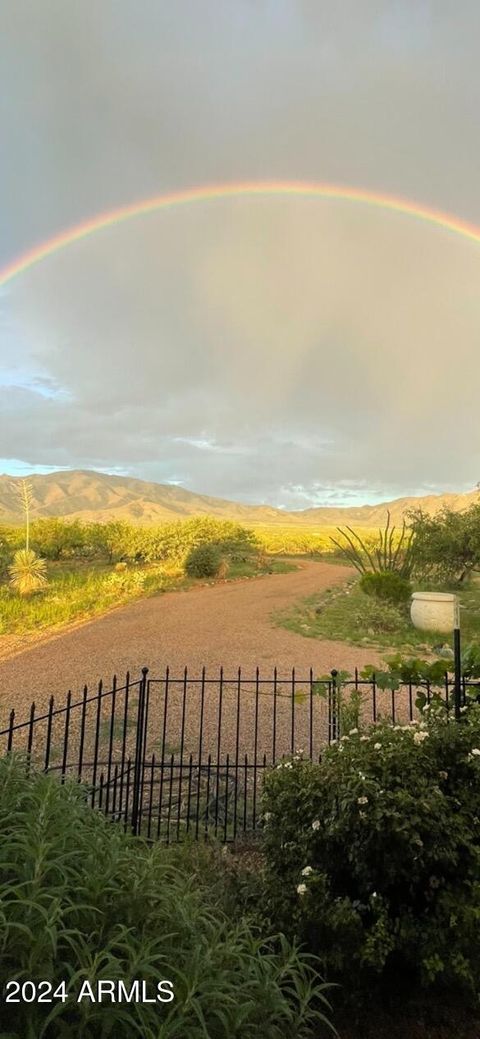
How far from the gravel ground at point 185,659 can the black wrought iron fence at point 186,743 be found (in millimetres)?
43

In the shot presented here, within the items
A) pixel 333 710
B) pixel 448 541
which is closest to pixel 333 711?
pixel 333 710

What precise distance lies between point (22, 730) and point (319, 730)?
3678mm

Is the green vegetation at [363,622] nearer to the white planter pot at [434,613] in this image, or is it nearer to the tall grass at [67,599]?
the white planter pot at [434,613]

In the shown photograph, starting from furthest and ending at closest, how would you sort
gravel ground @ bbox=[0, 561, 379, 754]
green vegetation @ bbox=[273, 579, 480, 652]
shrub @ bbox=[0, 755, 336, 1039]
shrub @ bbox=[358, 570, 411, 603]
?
shrub @ bbox=[358, 570, 411, 603]
green vegetation @ bbox=[273, 579, 480, 652]
gravel ground @ bbox=[0, 561, 379, 754]
shrub @ bbox=[0, 755, 336, 1039]

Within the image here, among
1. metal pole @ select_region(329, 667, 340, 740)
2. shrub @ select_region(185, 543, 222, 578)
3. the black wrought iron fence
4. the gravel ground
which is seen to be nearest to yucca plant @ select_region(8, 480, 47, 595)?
the gravel ground

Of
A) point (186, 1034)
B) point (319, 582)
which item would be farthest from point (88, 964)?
point (319, 582)

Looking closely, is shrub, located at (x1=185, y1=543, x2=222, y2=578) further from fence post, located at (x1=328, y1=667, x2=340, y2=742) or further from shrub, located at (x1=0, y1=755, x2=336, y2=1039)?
shrub, located at (x1=0, y1=755, x2=336, y2=1039)

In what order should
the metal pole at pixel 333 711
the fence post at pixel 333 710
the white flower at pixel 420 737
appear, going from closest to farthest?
the white flower at pixel 420 737 → the metal pole at pixel 333 711 → the fence post at pixel 333 710

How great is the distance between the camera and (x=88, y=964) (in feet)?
4.68

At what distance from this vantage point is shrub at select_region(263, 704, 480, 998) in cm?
232

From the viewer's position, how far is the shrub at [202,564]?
25.2 meters

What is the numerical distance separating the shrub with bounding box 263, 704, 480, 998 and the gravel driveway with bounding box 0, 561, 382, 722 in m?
5.46

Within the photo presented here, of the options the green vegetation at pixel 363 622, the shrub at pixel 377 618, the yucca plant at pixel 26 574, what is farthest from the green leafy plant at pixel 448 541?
the yucca plant at pixel 26 574

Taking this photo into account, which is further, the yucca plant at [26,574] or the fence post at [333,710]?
the yucca plant at [26,574]
